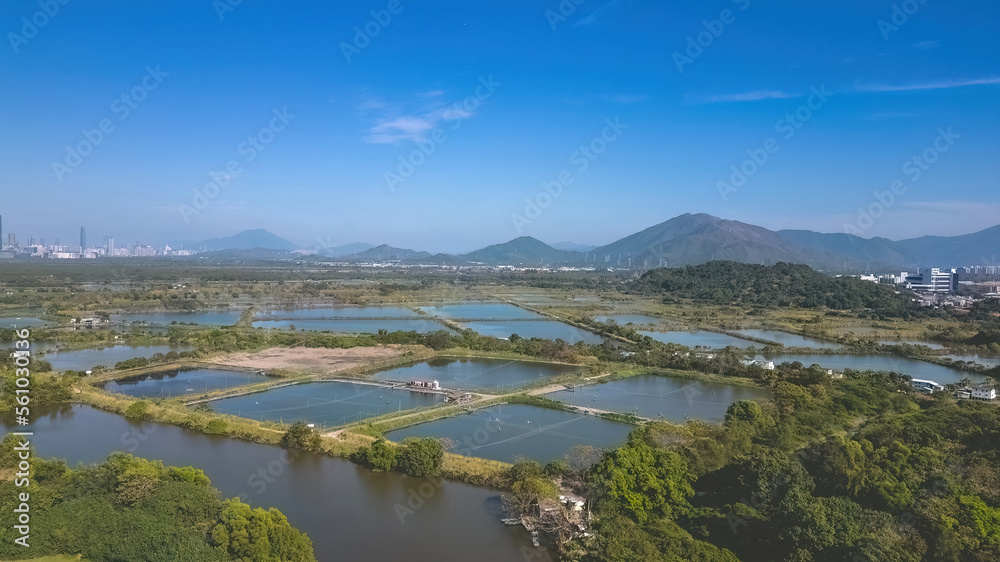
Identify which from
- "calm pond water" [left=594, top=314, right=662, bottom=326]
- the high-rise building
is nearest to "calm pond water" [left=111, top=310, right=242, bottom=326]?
"calm pond water" [left=594, top=314, right=662, bottom=326]

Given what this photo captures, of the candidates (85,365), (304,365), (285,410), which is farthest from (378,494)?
(85,365)

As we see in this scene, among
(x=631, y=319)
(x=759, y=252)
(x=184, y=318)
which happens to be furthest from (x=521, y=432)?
(x=759, y=252)

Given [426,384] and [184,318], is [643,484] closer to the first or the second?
[426,384]

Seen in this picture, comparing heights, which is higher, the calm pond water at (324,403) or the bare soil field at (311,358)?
the bare soil field at (311,358)

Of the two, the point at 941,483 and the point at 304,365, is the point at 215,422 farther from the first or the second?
the point at 941,483

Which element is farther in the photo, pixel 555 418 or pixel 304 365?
Answer: pixel 304 365

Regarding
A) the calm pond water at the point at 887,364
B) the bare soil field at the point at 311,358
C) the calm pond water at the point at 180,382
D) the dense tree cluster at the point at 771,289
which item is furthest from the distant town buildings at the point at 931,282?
the calm pond water at the point at 180,382

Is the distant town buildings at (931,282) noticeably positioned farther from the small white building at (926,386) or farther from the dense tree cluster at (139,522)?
the dense tree cluster at (139,522)
